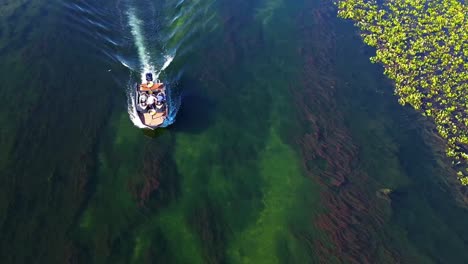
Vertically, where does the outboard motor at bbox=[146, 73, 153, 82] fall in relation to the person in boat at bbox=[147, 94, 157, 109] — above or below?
above

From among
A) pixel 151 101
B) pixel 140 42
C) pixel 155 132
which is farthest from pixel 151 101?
pixel 140 42

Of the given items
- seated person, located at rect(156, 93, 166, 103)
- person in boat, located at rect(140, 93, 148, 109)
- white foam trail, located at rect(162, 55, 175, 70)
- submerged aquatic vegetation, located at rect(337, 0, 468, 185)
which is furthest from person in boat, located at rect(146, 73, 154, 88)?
submerged aquatic vegetation, located at rect(337, 0, 468, 185)

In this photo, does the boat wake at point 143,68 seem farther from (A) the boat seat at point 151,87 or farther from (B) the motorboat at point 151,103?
(A) the boat seat at point 151,87

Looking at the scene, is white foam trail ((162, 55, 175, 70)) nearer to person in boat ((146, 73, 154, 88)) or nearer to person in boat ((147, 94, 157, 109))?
person in boat ((146, 73, 154, 88))

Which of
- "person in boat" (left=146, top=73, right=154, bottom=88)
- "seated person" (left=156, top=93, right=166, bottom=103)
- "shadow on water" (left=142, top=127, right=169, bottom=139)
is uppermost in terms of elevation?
"seated person" (left=156, top=93, right=166, bottom=103)

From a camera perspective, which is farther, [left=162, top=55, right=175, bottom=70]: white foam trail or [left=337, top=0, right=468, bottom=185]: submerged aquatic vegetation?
[left=162, top=55, right=175, bottom=70]: white foam trail

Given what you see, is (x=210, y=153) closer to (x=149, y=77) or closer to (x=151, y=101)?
(x=151, y=101)
